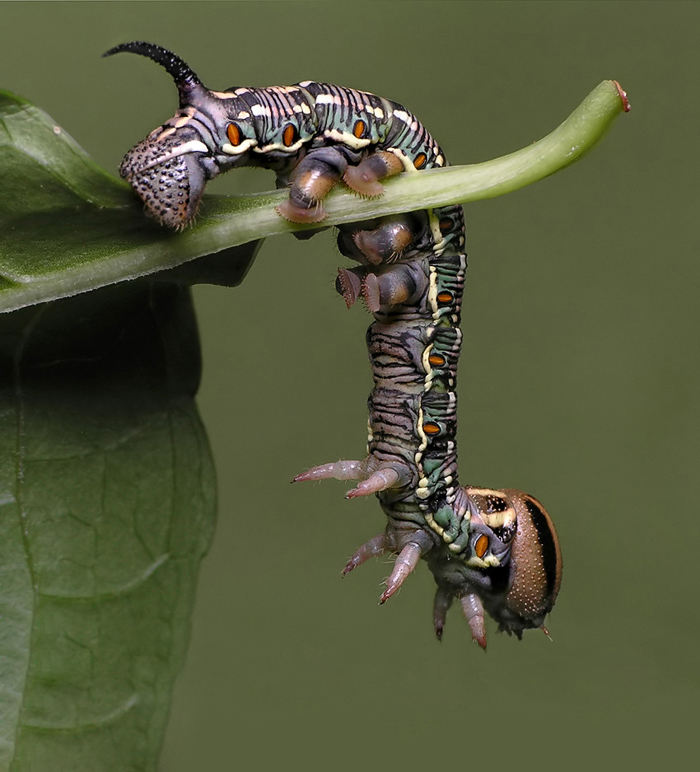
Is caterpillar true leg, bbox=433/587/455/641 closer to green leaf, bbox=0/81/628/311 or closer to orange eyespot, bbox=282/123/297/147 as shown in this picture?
green leaf, bbox=0/81/628/311

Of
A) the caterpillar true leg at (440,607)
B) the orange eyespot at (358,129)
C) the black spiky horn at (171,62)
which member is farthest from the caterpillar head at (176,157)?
the caterpillar true leg at (440,607)

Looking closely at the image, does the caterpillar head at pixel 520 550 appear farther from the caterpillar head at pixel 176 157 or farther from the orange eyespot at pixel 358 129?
the caterpillar head at pixel 176 157

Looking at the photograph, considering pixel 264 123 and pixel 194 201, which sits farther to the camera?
pixel 264 123

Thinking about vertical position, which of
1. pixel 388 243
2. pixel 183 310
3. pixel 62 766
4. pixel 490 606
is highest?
pixel 388 243

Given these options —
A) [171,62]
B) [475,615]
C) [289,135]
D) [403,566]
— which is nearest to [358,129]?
[289,135]

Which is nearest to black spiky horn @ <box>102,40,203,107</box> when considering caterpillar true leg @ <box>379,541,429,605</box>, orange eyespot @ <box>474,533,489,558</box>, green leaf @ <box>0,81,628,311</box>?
green leaf @ <box>0,81,628,311</box>

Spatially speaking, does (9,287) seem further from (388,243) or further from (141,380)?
(388,243)

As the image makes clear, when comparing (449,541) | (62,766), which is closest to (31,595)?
(62,766)

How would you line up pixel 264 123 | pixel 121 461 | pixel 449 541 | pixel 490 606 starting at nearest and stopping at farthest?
pixel 264 123 < pixel 121 461 < pixel 449 541 < pixel 490 606
